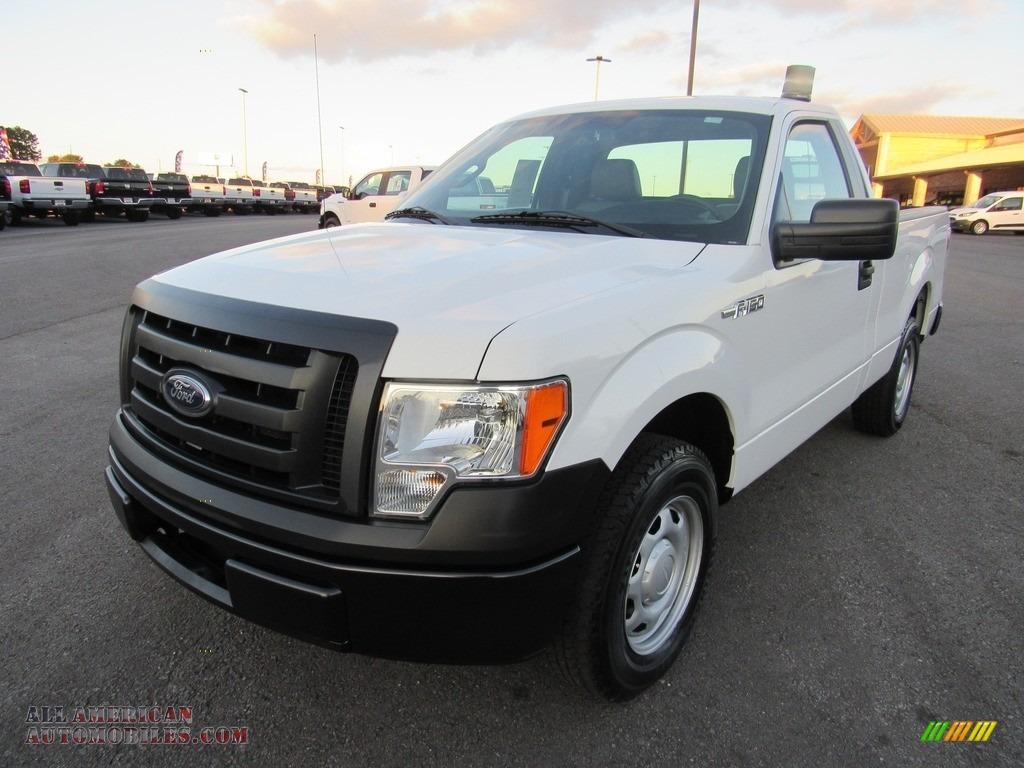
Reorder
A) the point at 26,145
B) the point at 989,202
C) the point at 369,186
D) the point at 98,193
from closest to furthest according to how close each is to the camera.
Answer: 1. the point at 369,186
2. the point at 98,193
3. the point at 989,202
4. the point at 26,145

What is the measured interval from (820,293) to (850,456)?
1.77 m

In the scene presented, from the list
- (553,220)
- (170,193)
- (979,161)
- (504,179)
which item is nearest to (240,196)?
(170,193)

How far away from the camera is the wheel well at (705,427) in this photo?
7.75 feet

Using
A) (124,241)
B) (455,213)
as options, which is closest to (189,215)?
(124,241)

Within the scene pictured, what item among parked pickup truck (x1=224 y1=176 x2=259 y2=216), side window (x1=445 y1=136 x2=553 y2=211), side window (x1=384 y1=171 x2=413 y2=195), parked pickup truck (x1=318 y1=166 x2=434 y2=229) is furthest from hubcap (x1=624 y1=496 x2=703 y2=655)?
parked pickup truck (x1=224 y1=176 x2=259 y2=216)

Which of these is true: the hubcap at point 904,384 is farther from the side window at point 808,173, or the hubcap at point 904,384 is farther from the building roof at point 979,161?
the building roof at point 979,161

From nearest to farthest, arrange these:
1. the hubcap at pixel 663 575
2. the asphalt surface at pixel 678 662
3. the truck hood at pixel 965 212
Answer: the asphalt surface at pixel 678 662, the hubcap at pixel 663 575, the truck hood at pixel 965 212

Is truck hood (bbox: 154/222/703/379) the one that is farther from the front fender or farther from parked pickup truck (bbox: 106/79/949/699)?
the front fender

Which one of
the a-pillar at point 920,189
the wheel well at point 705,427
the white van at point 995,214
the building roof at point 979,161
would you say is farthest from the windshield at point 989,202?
the wheel well at point 705,427

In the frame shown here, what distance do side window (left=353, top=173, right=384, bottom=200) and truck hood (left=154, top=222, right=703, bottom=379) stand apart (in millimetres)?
15278

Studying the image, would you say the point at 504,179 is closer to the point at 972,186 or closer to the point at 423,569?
the point at 423,569

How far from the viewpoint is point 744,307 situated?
2.40 m

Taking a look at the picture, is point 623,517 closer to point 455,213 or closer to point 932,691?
point 932,691

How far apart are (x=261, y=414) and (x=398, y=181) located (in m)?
16.0
